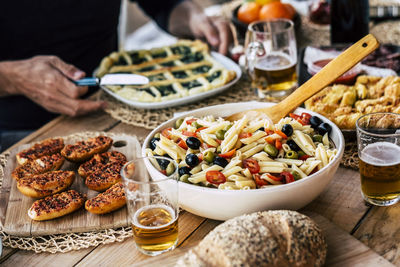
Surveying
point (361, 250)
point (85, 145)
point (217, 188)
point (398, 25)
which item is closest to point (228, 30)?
point (398, 25)

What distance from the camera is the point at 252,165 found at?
4.78ft

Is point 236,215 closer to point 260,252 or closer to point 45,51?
point 260,252

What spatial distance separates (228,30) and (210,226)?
1.64 m

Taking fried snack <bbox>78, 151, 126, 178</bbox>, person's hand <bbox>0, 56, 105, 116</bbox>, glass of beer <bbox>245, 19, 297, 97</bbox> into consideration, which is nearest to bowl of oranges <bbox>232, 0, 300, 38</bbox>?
glass of beer <bbox>245, 19, 297, 97</bbox>

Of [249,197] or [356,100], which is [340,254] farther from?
[356,100]

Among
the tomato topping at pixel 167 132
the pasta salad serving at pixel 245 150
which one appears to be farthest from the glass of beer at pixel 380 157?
the tomato topping at pixel 167 132

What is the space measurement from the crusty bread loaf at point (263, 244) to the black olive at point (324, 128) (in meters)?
0.47

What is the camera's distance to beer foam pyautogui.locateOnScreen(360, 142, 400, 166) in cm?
140

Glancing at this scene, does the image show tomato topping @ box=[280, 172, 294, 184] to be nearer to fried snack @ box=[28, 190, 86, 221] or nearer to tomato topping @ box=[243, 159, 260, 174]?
tomato topping @ box=[243, 159, 260, 174]

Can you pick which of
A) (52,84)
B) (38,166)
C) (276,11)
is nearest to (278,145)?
(38,166)

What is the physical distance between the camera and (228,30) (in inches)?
111

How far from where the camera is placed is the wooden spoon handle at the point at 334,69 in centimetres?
170

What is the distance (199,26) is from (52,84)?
110cm

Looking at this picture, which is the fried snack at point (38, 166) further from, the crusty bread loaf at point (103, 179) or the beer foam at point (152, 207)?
the beer foam at point (152, 207)
